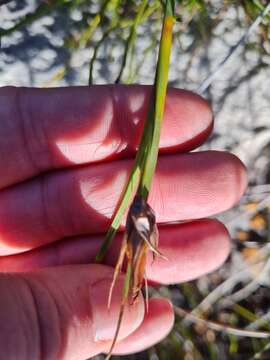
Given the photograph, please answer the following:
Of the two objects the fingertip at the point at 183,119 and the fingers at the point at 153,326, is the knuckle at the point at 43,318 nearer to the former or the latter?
the fingers at the point at 153,326

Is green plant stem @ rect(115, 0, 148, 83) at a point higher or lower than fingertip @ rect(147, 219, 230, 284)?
higher

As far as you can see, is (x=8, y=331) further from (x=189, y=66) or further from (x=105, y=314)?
(x=189, y=66)

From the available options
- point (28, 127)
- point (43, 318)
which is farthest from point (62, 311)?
point (28, 127)

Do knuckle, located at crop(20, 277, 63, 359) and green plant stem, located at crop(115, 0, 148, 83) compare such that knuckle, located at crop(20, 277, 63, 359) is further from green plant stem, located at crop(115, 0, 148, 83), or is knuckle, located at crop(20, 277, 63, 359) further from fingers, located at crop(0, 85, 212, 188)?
green plant stem, located at crop(115, 0, 148, 83)

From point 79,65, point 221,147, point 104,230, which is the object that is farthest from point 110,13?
point 104,230


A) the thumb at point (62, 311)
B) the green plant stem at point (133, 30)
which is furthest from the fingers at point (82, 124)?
the thumb at point (62, 311)

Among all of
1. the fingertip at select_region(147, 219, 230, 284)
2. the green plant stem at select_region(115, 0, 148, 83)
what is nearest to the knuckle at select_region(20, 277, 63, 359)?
the fingertip at select_region(147, 219, 230, 284)
